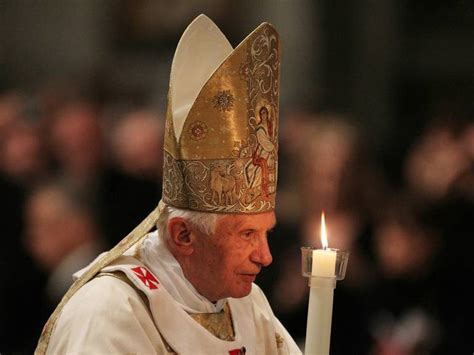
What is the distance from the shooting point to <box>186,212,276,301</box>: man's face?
11.1 feet

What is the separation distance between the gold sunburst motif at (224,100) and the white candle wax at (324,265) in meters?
0.77

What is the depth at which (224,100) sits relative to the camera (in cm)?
333

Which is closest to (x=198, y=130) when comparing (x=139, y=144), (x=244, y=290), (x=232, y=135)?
(x=232, y=135)

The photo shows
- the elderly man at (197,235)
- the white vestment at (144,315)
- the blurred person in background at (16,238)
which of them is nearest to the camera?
the white vestment at (144,315)

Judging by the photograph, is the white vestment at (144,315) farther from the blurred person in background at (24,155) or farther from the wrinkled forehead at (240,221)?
the blurred person in background at (24,155)

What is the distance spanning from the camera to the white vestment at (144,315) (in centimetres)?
316

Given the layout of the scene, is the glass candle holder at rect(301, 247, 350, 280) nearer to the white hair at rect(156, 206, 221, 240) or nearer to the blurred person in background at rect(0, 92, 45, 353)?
the white hair at rect(156, 206, 221, 240)

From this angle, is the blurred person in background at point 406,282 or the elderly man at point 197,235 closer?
the elderly man at point 197,235

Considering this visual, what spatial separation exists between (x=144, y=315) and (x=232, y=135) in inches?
25.1

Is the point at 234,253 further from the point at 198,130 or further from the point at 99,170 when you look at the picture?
the point at 99,170

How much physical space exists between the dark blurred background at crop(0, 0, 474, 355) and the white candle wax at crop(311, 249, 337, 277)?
9.69 feet

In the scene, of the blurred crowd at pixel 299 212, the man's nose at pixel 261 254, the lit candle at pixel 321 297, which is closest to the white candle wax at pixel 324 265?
the lit candle at pixel 321 297

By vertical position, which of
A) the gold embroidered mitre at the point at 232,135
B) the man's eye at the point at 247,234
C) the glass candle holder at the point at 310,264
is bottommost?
the man's eye at the point at 247,234

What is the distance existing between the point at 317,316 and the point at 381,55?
3539 mm
